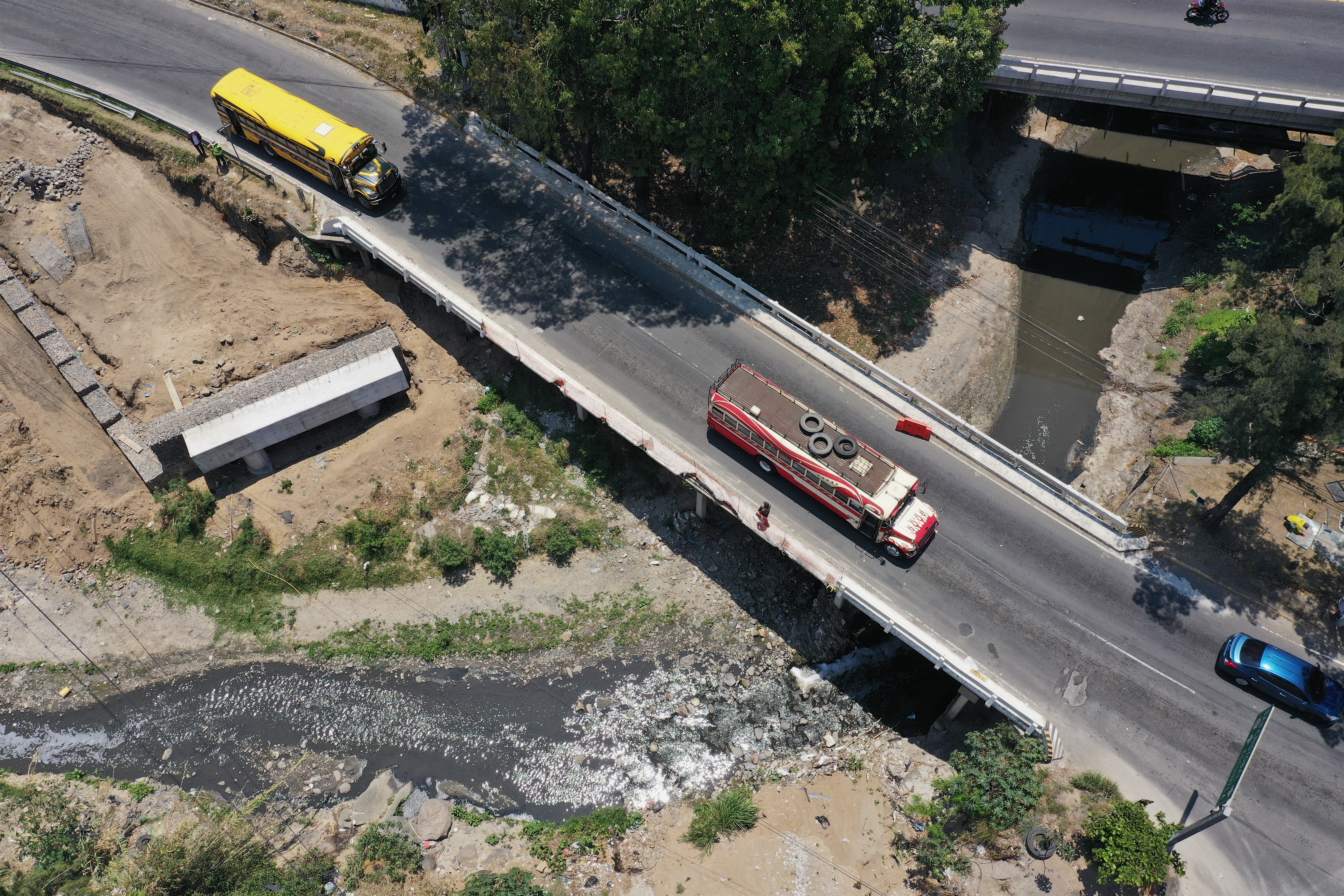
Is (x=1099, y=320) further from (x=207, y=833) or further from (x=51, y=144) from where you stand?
(x=51, y=144)

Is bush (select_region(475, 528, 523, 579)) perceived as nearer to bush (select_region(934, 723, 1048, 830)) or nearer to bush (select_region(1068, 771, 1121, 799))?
bush (select_region(934, 723, 1048, 830))

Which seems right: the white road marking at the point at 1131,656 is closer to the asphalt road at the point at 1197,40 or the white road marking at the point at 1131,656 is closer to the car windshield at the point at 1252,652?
the car windshield at the point at 1252,652

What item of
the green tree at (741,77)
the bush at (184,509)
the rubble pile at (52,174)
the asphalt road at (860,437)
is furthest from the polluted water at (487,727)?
the rubble pile at (52,174)

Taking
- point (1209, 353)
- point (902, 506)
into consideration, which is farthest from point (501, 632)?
point (1209, 353)

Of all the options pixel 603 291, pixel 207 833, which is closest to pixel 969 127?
pixel 603 291

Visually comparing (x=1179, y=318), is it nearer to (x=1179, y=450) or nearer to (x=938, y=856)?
(x=1179, y=450)
